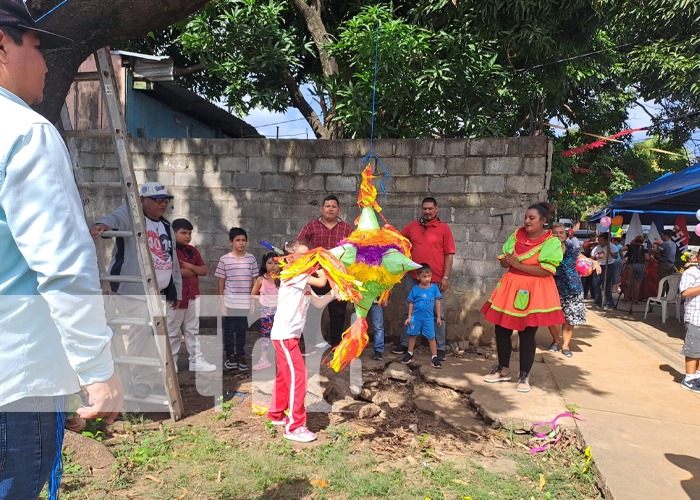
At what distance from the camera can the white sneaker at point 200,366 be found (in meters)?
4.80

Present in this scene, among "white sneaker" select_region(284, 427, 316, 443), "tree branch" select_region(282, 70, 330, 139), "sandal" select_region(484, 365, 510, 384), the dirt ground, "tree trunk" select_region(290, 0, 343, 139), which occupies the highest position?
"tree trunk" select_region(290, 0, 343, 139)

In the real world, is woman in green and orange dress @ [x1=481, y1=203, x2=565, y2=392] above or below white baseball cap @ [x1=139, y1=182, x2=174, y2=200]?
below

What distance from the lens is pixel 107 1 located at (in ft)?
8.28

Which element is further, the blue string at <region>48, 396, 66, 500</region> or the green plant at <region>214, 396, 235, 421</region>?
the green plant at <region>214, 396, 235, 421</region>

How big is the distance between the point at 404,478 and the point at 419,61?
549 centimetres

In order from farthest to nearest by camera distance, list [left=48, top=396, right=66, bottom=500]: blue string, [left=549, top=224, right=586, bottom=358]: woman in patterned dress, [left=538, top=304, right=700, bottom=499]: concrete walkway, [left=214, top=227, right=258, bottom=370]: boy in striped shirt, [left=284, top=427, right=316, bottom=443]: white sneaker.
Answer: [left=549, top=224, right=586, bottom=358]: woman in patterned dress, [left=214, top=227, right=258, bottom=370]: boy in striped shirt, [left=284, top=427, right=316, bottom=443]: white sneaker, [left=538, top=304, right=700, bottom=499]: concrete walkway, [left=48, top=396, right=66, bottom=500]: blue string

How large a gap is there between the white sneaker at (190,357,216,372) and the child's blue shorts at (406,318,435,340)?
2.12 meters

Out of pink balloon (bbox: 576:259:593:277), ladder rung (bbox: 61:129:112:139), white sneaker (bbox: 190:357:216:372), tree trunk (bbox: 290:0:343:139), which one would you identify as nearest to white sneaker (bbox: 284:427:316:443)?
white sneaker (bbox: 190:357:216:372)

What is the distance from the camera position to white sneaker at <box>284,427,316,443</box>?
3408mm

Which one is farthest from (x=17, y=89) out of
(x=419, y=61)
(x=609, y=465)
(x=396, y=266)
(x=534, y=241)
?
(x=419, y=61)

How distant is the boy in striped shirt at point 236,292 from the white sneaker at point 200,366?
0.24 metres

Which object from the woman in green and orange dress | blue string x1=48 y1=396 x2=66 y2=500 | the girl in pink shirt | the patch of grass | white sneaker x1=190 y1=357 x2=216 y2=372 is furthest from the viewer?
the girl in pink shirt

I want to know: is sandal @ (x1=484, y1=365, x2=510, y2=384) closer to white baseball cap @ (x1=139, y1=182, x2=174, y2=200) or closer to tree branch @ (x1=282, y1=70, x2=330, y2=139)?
white baseball cap @ (x1=139, y1=182, x2=174, y2=200)

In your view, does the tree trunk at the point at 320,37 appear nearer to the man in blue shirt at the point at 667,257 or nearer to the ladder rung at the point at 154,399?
the ladder rung at the point at 154,399
